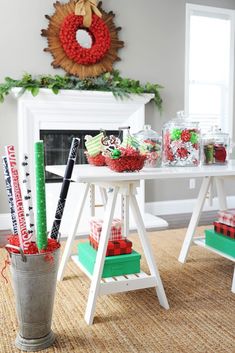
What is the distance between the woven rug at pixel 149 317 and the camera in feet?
5.49

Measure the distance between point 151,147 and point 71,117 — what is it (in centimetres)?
197

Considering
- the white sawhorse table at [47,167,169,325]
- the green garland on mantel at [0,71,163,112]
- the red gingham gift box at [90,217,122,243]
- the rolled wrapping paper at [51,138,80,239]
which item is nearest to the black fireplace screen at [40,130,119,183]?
the green garland on mantel at [0,71,163,112]

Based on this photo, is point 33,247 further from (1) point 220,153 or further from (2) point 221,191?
(2) point 221,191

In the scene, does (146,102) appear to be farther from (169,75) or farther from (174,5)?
(174,5)

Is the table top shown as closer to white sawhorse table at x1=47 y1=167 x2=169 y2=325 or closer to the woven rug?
white sawhorse table at x1=47 y1=167 x2=169 y2=325

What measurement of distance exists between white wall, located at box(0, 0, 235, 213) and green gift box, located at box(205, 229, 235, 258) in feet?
6.20

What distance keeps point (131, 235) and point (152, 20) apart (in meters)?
2.38

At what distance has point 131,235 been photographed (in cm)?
356

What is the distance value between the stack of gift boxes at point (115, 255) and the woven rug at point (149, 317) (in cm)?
19

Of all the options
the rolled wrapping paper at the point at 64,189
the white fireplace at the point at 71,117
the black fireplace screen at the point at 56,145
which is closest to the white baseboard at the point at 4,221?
the white fireplace at the point at 71,117

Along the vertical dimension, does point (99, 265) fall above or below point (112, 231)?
below

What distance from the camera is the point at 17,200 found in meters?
1.57

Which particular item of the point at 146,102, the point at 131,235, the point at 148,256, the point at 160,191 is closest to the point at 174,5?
the point at 146,102

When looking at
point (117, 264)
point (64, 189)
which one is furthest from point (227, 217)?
point (64, 189)
